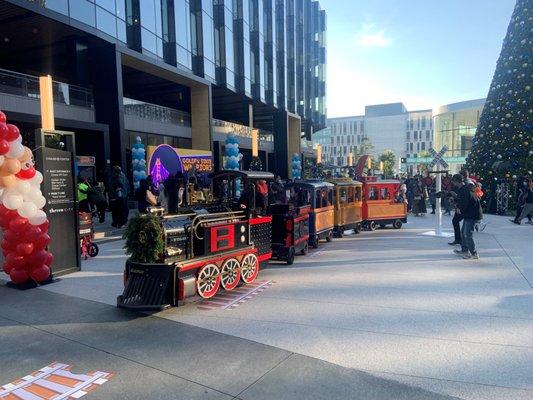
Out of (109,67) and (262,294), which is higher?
(109,67)

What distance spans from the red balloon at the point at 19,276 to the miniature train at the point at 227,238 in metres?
2.65

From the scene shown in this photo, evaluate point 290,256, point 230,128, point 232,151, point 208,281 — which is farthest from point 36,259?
point 230,128

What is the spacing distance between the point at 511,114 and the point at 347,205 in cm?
976

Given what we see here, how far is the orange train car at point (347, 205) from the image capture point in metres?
12.9

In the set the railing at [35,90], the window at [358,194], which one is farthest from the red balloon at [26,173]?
the window at [358,194]

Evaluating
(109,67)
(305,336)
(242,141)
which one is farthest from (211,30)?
(305,336)

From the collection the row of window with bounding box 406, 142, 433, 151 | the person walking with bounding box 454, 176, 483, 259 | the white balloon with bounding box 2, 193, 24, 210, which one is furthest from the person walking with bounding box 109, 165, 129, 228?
the row of window with bounding box 406, 142, 433, 151

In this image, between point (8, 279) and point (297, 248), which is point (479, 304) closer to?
point (297, 248)

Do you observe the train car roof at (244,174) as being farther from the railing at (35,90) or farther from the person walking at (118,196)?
the railing at (35,90)

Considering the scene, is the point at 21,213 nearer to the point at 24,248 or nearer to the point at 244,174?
the point at 24,248

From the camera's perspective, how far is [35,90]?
15.7m

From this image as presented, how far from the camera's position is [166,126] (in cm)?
2367

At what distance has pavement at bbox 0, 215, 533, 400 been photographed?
3654 millimetres

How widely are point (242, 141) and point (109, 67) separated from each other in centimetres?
1448
